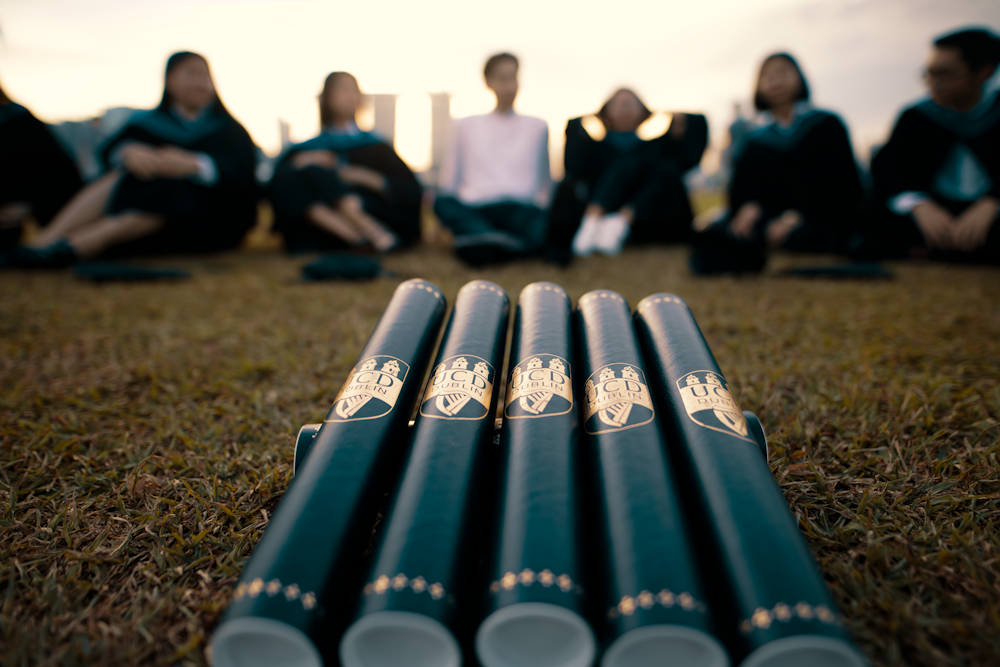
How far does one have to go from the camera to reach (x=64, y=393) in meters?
1.72

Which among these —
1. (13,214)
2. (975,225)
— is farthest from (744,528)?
(13,214)

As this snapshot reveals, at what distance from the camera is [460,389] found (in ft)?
3.23

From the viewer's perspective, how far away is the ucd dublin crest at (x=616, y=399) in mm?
901

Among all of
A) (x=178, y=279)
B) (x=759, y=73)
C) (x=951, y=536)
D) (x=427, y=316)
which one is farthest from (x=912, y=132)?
Answer: (x=178, y=279)

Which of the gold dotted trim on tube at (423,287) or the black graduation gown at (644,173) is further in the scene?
the black graduation gown at (644,173)

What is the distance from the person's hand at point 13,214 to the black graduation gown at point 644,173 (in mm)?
5130

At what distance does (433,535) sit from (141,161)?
4.98 m

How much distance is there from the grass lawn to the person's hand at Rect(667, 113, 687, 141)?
3980 millimetres

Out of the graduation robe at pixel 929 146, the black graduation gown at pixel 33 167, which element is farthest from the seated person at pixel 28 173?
the graduation robe at pixel 929 146

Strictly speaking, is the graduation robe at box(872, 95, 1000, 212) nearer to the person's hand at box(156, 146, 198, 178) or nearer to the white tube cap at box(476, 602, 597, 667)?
the white tube cap at box(476, 602, 597, 667)

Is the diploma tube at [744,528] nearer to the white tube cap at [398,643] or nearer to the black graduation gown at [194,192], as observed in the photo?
the white tube cap at [398,643]

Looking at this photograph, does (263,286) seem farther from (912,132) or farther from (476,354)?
(912,132)

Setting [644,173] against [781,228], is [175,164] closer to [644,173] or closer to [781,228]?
[644,173]

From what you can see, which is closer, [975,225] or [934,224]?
[975,225]
